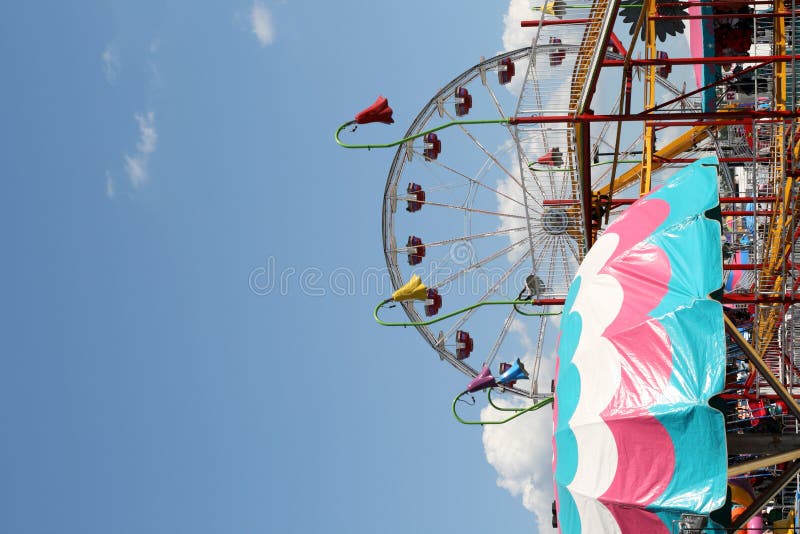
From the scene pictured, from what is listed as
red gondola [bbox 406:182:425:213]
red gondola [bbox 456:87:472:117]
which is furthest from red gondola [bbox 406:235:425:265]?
red gondola [bbox 456:87:472:117]

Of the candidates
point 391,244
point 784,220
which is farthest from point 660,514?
point 391,244

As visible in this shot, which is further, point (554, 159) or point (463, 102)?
point (463, 102)

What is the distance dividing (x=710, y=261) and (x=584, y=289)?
204 cm

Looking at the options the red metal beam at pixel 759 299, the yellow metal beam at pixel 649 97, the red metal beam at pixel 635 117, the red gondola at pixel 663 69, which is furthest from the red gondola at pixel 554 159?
the red metal beam at pixel 759 299

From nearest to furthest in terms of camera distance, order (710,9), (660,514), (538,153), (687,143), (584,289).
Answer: (660,514)
(584,289)
(538,153)
(710,9)
(687,143)

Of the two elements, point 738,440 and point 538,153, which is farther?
point 538,153

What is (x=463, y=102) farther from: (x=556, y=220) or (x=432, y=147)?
(x=556, y=220)

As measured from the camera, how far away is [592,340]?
910cm

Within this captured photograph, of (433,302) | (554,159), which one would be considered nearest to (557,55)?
(554,159)

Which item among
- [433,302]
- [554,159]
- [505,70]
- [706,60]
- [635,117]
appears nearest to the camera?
[635,117]

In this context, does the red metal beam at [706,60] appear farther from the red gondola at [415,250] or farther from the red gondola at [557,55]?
the red gondola at [415,250]

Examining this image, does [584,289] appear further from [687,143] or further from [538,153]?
[687,143]

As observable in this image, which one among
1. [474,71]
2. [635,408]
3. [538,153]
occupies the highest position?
[474,71]

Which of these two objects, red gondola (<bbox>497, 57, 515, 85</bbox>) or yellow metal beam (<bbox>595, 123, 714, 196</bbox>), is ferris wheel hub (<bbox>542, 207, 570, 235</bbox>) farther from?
red gondola (<bbox>497, 57, 515, 85</bbox>)
